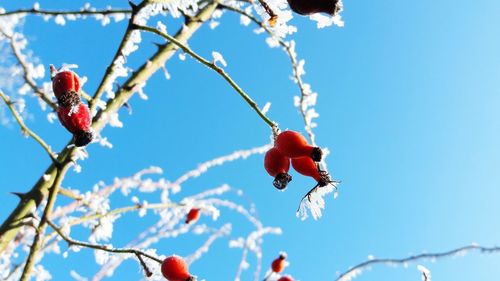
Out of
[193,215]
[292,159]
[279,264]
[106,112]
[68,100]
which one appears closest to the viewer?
[68,100]

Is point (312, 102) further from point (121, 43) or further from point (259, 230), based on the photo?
point (259, 230)

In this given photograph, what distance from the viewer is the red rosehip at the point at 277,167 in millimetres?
1639

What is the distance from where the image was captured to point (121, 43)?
2.22m

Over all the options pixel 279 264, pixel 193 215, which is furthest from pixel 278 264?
pixel 193 215

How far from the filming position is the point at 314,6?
50.8 inches

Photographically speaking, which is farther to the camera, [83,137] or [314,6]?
[83,137]

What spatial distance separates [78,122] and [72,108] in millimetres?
53

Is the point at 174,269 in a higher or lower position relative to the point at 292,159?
lower

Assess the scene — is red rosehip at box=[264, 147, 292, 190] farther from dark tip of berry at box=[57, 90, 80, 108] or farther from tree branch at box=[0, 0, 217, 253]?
tree branch at box=[0, 0, 217, 253]

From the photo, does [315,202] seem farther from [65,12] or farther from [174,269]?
[65,12]

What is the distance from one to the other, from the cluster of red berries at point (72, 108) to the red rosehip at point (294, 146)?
Result: 2.05 ft

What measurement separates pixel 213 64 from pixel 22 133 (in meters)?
1.48

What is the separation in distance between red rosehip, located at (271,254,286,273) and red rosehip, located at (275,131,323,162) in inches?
75.3

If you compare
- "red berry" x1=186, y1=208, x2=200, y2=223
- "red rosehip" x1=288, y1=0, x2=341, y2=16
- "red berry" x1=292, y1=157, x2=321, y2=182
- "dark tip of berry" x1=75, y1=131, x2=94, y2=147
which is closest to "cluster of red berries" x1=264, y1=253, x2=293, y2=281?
"red berry" x1=186, y1=208, x2=200, y2=223
